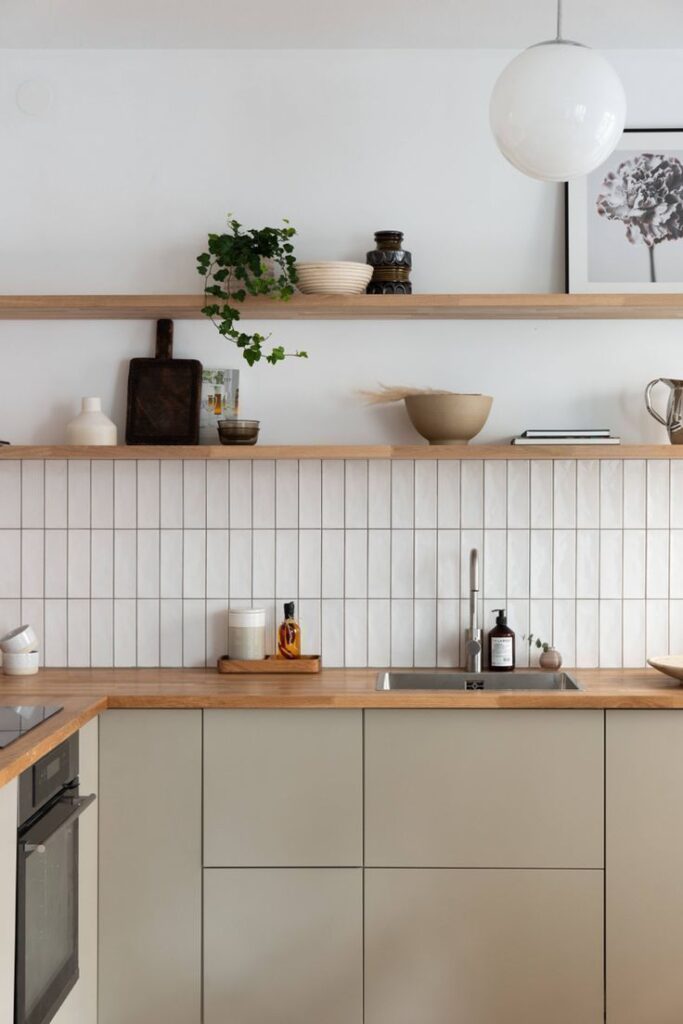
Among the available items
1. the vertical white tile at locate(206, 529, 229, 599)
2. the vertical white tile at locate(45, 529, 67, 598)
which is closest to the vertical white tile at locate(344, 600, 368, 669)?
the vertical white tile at locate(206, 529, 229, 599)

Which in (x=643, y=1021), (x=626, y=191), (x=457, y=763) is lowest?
(x=643, y=1021)

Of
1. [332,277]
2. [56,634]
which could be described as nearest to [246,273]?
[332,277]

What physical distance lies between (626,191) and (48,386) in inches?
71.8

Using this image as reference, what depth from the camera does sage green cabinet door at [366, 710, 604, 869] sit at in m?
2.71

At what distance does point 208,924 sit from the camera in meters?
2.72

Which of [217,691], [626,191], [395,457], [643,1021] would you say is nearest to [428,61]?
[626,191]

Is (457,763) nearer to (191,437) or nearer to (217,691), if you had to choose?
(217,691)

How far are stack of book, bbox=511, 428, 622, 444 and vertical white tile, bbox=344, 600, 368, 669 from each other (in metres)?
0.69

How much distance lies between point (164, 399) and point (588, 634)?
1.45 metres

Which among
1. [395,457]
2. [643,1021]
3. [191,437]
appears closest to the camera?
[643,1021]

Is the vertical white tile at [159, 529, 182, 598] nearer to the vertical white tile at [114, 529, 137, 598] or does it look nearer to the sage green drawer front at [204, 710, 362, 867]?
the vertical white tile at [114, 529, 137, 598]

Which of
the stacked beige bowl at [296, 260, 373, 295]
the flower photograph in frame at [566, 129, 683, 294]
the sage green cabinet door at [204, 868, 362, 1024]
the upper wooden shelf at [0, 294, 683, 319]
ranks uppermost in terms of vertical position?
the flower photograph in frame at [566, 129, 683, 294]

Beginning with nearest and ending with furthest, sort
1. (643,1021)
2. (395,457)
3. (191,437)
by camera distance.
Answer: (643,1021) → (395,457) → (191,437)

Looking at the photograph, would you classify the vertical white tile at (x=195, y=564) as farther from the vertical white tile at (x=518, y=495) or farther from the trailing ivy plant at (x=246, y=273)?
the vertical white tile at (x=518, y=495)
